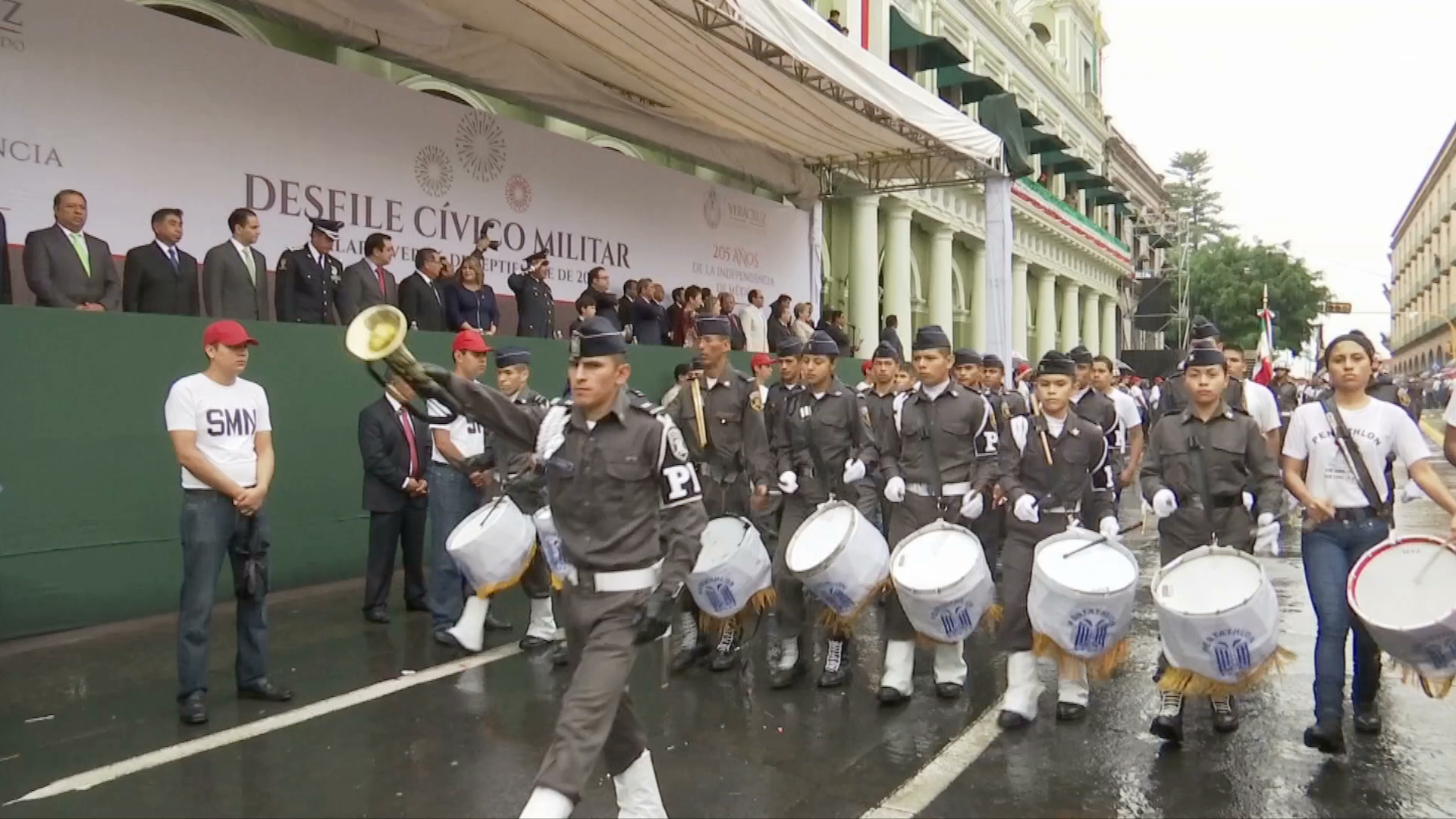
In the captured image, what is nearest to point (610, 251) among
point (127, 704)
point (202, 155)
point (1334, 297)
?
point (202, 155)

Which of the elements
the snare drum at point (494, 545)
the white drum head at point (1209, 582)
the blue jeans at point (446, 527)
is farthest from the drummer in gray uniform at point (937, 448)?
the blue jeans at point (446, 527)

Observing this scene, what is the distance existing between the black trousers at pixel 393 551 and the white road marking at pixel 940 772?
4.78m

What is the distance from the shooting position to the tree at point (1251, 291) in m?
56.3

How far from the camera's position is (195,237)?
1039 cm

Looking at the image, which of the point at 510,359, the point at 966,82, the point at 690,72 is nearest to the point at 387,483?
the point at 510,359

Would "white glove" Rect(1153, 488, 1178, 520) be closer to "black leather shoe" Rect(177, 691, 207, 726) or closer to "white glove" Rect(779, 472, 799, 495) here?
"white glove" Rect(779, 472, 799, 495)

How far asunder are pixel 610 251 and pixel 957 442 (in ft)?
32.1

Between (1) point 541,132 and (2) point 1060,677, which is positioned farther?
(1) point 541,132

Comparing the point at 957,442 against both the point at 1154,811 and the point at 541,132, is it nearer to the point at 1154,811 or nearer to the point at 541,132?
the point at 1154,811

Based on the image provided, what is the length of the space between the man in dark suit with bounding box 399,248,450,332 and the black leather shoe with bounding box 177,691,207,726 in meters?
5.64

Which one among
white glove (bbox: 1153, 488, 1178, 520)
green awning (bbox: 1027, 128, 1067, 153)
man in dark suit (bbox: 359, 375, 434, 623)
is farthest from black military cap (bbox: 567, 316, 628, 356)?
green awning (bbox: 1027, 128, 1067, 153)

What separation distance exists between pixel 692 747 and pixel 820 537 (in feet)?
5.08

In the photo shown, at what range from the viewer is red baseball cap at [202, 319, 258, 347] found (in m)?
5.90

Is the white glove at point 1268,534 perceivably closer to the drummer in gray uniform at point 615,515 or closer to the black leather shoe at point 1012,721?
the black leather shoe at point 1012,721
